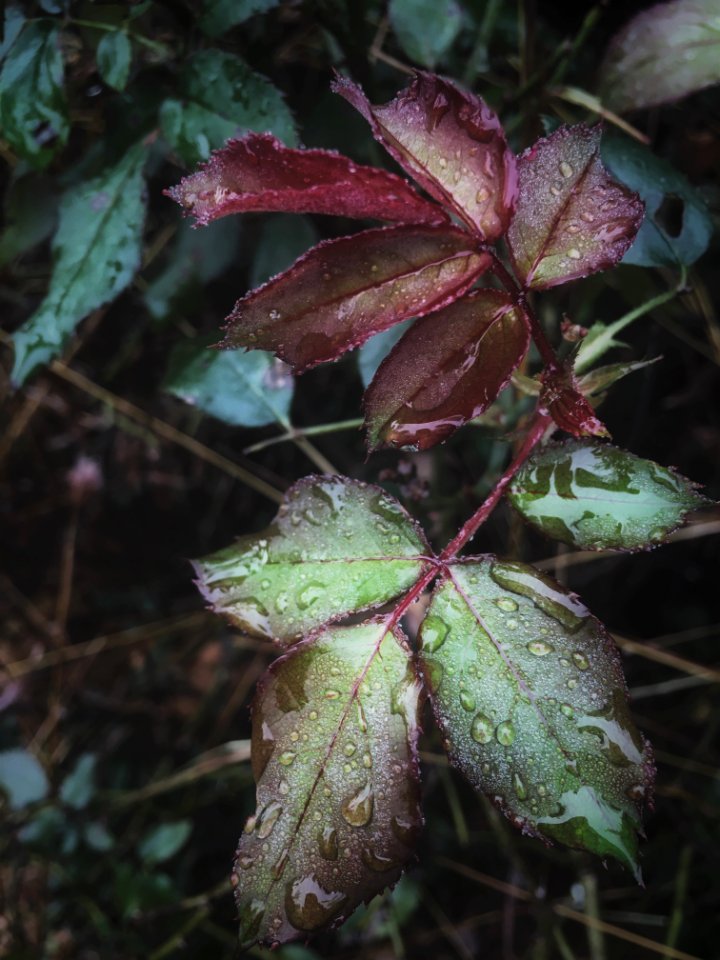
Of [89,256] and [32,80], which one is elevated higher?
[32,80]

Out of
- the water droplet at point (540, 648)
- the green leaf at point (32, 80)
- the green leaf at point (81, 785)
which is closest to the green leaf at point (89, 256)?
the green leaf at point (32, 80)

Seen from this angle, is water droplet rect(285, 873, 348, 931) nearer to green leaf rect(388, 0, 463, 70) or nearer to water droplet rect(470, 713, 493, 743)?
water droplet rect(470, 713, 493, 743)

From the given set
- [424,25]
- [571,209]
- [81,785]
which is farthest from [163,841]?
[424,25]

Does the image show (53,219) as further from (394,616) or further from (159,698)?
(159,698)

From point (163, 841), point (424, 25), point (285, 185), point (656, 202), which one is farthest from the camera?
point (163, 841)

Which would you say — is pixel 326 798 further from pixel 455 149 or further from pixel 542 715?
pixel 455 149

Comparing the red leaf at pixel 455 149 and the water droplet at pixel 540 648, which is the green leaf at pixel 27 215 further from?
the water droplet at pixel 540 648
